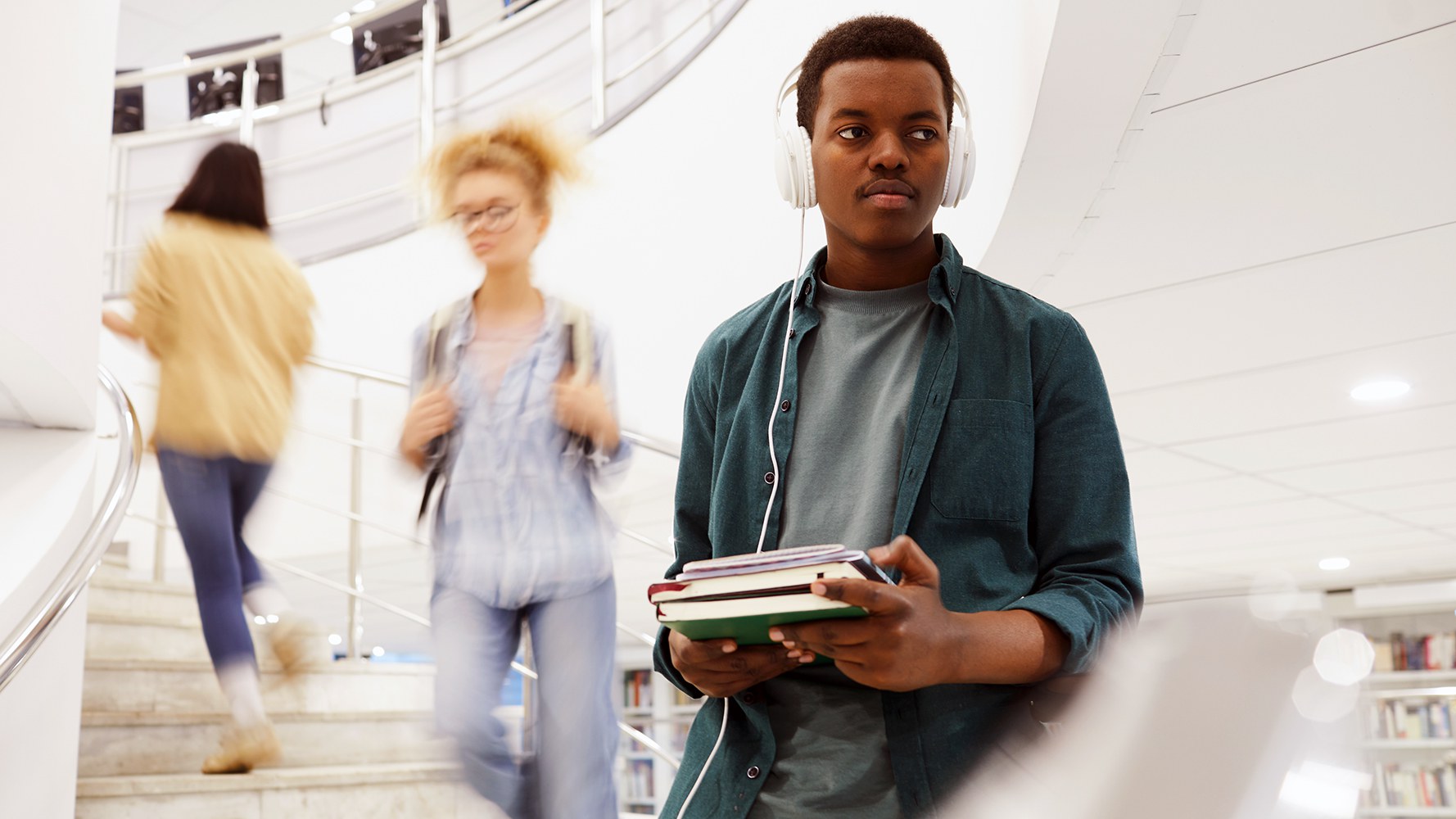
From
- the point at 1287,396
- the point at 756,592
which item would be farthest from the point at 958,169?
the point at 1287,396

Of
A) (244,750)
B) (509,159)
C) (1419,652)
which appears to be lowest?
(244,750)

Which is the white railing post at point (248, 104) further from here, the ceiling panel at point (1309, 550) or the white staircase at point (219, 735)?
the ceiling panel at point (1309, 550)

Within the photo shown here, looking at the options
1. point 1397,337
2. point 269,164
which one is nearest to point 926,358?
point 1397,337

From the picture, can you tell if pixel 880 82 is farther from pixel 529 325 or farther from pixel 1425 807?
pixel 1425 807

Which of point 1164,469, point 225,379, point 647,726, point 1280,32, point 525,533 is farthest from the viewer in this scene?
point 647,726

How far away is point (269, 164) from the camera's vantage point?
577 centimetres

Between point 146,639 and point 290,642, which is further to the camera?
point 146,639

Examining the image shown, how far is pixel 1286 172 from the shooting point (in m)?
2.06

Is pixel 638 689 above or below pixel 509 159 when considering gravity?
below

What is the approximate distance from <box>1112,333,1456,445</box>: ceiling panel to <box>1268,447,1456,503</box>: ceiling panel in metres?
0.75

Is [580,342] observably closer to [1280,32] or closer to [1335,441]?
[1280,32]

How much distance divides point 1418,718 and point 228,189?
745cm

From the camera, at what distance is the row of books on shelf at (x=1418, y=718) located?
271 inches

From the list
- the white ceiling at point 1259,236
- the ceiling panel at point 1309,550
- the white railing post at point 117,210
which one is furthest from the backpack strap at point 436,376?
the ceiling panel at point 1309,550
